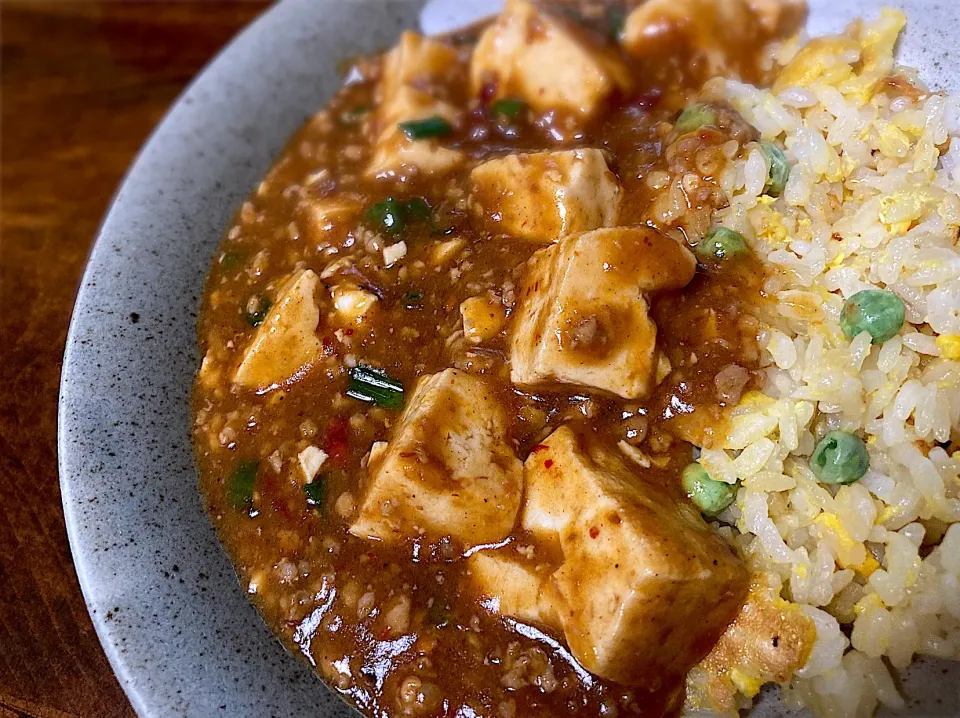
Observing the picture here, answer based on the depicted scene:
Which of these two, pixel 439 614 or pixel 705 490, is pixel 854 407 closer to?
pixel 705 490

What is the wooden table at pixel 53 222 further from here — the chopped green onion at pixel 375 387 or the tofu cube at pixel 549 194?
the tofu cube at pixel 549 194

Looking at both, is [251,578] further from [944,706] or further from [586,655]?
[944,706]

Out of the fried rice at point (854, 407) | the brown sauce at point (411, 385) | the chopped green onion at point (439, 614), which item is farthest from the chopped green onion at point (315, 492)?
the fried rice at point (854, 407)

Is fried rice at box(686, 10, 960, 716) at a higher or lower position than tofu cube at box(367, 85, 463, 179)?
lower

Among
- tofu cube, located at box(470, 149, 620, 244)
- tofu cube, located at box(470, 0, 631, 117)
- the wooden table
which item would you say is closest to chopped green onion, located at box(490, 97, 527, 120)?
tofu cube, located at box(470, 0, 631, 117)

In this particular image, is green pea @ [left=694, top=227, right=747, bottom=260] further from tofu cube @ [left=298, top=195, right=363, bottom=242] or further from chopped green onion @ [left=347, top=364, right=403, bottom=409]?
Result: tofu cube @ [left=298, top=195, right=363, bottom=242]

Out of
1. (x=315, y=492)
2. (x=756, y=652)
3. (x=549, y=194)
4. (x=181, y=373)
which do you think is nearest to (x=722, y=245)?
(x=549, y=194)

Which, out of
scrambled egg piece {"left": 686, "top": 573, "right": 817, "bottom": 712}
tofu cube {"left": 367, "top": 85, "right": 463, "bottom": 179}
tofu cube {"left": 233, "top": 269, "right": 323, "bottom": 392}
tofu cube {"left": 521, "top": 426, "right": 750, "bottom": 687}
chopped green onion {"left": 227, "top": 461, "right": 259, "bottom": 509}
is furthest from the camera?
tofu cube {"left": 367, "top": 85, "right": 463, "bottom": 179}
